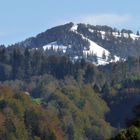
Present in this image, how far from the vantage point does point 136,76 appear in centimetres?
19975

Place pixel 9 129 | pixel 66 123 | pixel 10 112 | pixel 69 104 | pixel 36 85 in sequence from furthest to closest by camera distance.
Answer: pixel 36 85, pixel 69 104, pixel 66 123, pixel 10 112, pixel 9 129

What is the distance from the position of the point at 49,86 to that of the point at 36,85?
5.85 m

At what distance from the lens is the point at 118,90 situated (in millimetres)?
179000

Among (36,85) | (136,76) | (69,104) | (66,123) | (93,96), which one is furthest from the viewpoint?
(136,76)

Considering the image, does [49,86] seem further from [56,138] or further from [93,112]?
[56,138]

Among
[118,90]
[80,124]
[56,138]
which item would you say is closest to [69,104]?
[80,124]

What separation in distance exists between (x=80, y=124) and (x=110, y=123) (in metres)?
12.4

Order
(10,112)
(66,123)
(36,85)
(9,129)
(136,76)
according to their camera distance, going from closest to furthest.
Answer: (9,129) → (10,112) → (66,123) → (36,85) → (136,76)

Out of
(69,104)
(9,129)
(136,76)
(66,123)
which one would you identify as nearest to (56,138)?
(9,129)

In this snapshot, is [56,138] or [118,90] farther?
[118,90]

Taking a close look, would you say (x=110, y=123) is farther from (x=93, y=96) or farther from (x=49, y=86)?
(x=49, y=86)

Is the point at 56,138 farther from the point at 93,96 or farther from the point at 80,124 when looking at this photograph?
the point at 93,96

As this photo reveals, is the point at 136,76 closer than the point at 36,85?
No

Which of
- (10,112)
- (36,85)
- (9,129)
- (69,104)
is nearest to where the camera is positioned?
(9,129)
